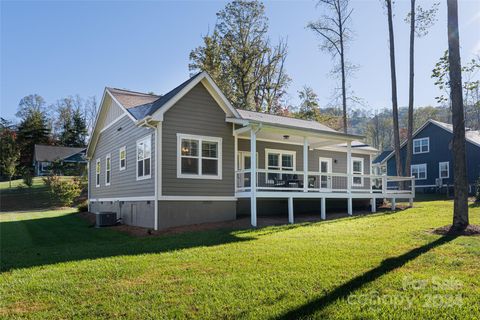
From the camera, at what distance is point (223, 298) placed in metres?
4.77

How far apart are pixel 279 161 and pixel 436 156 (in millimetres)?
19981

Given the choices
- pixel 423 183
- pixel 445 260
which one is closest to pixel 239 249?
pixel 445 260

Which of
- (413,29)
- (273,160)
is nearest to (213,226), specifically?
(273,160)

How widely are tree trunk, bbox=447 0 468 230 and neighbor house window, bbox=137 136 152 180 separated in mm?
9221

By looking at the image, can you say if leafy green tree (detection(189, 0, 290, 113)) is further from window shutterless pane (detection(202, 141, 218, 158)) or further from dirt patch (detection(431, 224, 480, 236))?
dirt patch (detection(431, 224, 480, 236))

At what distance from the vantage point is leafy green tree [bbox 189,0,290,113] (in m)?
31.1

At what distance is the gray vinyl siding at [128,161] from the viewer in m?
13.2

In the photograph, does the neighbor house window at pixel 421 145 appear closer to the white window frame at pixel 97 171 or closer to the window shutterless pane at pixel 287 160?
the window shutterless pane at pixel 287 160

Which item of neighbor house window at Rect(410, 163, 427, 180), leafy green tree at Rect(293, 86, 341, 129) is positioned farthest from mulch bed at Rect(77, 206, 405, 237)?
leafy green tree at Rect(293, 86, 341, 129)

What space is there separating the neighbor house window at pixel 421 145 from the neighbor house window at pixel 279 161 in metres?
19.6

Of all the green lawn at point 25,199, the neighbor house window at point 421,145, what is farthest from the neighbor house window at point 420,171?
the green lawn at point 25,199

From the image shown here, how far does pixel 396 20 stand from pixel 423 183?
14.5 metres

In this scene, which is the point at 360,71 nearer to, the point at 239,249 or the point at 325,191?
A: the point at 325,191

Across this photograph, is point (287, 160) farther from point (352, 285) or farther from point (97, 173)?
point (352, 285)
